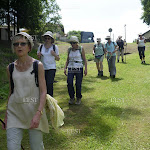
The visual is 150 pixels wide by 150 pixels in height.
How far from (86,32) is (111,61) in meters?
45.3

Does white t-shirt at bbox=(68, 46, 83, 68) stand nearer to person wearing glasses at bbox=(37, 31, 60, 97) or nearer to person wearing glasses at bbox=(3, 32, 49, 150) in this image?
person wearing glasses at bbox=(37, 31, 60, 97)

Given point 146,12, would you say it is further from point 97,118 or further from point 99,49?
point 97,118

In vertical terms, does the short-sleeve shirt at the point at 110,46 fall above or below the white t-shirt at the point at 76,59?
above

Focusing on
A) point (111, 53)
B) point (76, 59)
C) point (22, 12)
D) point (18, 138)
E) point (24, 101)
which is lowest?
point (18, 138)

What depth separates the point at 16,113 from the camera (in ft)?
9.50

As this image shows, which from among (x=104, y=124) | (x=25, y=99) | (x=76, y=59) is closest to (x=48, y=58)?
(x=76, y=59)

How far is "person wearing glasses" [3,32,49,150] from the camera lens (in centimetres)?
284

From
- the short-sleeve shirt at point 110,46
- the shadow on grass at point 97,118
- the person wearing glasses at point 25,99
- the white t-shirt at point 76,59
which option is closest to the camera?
the person wearing glasses at point 25,99

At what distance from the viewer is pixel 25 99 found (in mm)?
2871

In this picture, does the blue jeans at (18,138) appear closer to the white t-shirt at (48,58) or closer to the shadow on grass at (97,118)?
the shadow on grass at (97,118)

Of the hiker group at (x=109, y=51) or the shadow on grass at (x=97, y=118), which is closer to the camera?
the shadow on grass at (x=97, y=118)

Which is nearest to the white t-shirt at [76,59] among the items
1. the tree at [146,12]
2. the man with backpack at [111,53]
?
the man with backpack at [111,53]

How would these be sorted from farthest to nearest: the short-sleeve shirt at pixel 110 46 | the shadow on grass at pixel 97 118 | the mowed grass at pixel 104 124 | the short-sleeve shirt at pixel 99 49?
1. the short-sleeve shirt at pixel 99 49
2. the short-sleeve shirt at pixel 110 46
3. the shadow on grass at pixel 97 118
4. the mowed grass at pixel 104 124

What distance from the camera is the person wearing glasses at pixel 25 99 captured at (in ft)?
9.32
